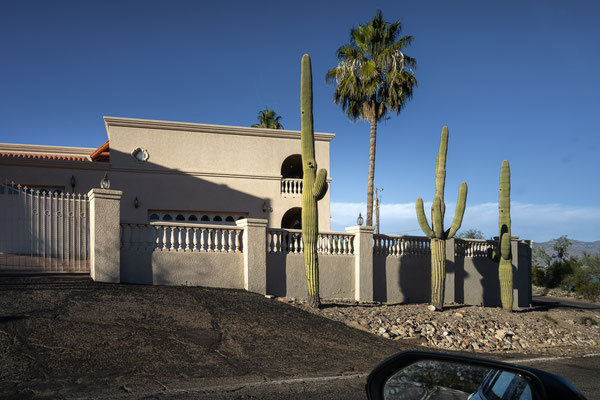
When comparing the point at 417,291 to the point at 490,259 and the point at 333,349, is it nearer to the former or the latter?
the point at 490,259

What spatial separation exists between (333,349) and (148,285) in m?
5.31

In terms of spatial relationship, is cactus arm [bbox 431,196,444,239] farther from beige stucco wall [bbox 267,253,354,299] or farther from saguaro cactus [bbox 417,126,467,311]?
beige stucco wall [bbox 267,253,354,299]

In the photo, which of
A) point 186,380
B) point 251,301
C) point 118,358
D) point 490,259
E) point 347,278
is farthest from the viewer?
point 490,259

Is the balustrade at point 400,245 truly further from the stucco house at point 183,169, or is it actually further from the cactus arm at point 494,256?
the stucco house at point 183,169

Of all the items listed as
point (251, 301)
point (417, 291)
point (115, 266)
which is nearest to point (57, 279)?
point (115, 266)

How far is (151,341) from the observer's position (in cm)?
910

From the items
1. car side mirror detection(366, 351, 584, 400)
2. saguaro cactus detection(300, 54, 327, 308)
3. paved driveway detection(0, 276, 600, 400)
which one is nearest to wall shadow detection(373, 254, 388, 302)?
saguaro cactus detection(300, 54, 327, 308)

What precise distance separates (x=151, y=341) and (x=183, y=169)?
1449 centimetres

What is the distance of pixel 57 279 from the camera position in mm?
12109

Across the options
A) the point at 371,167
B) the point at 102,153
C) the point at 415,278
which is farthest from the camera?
the point at 102,153

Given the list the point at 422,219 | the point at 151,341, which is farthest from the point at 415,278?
the point at 151,341

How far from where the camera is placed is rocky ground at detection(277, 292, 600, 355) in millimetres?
12555

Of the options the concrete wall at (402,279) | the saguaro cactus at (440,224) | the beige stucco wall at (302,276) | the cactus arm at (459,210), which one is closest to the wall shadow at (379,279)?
the concrete wall at (402,279)

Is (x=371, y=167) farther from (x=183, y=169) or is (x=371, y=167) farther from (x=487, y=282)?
(x=183, y=169)
